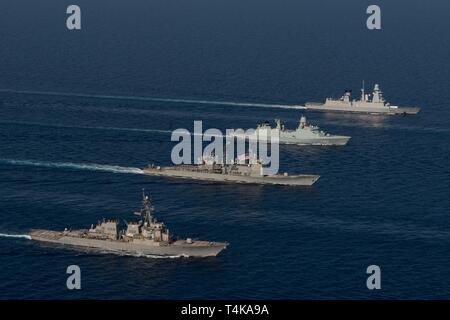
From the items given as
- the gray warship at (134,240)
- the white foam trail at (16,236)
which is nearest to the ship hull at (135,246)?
the gray warship at (134,240)

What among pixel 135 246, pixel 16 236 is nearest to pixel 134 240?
pixel 135 246

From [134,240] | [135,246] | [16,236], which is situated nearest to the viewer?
Result: [135,246]

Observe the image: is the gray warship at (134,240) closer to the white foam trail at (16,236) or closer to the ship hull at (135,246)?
the ship hull at (135,246)

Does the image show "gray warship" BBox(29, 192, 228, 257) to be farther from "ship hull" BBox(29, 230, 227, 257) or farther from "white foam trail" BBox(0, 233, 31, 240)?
"white foam trail" BBox(0, 233, 31, 240)

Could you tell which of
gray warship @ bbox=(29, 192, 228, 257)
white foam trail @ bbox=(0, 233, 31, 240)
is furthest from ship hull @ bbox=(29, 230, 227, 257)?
white foam trail @ bbox=(0, 233, 31, 240)

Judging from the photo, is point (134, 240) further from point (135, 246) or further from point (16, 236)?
point (16, 236)

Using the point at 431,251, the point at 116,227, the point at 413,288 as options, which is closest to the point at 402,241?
the point at 431,251
